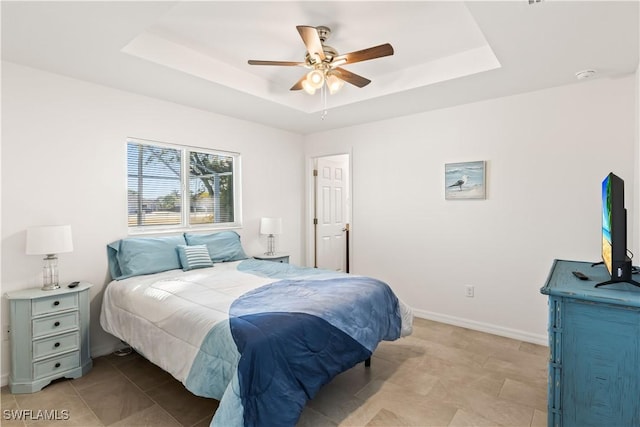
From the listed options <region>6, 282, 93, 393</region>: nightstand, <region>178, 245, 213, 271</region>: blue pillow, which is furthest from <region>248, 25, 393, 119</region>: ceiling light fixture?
<region>6, 282, 93, 393</region>: nightstand

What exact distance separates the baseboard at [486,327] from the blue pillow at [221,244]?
7.32ft

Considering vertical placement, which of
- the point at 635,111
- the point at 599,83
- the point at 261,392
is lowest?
the point at 261,392

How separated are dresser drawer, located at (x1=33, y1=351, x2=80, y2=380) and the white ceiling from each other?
2233mm

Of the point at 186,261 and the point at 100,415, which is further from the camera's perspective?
the point at 186,261

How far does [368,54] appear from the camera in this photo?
226 centimetres

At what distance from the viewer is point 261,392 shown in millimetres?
1652

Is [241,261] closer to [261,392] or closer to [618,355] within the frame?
[261,392]

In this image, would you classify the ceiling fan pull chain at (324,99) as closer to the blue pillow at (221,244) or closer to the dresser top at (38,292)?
the blue pillow at (221,244)

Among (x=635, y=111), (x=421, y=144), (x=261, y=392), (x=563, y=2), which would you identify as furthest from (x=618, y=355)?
(x=421, y=144)

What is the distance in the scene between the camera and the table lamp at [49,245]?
8.10ft

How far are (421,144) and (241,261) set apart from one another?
96.2 inches

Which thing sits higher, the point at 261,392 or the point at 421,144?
the point at 421,144

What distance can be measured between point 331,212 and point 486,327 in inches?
106

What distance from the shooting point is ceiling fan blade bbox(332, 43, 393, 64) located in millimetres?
2170
